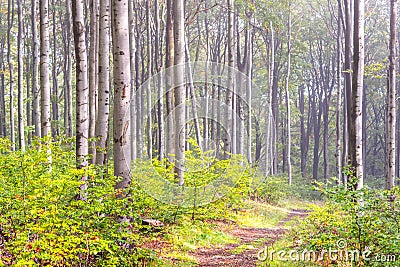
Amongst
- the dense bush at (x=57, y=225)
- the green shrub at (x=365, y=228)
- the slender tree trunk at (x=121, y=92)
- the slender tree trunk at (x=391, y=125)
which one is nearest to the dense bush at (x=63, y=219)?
the dense bush at (x=57, y=225)

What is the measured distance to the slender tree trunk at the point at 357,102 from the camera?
10.4 m

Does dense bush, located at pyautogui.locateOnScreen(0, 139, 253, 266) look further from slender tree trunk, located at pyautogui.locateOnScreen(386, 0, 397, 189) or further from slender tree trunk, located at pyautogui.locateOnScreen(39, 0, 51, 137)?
slender tree trunk, located at pyautogui.locateOnScreen(386, 0, 397, 189)

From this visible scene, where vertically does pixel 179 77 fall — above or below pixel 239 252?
above

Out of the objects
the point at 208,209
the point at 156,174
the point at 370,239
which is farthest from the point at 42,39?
the point at 370,239

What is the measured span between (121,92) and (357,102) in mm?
5873

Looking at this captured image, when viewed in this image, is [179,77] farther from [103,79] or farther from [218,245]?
[218,245]

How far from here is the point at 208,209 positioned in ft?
36.0

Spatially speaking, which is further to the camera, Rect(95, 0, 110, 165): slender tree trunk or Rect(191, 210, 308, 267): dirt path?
Rect(95, 0, 110, 165): slender tree trunk

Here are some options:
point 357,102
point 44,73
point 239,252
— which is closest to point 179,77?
point 44,73

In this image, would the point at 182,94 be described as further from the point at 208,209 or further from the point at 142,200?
the point at 142,200

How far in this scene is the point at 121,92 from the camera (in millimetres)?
7168

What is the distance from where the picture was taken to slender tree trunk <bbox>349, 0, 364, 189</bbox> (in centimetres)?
1036

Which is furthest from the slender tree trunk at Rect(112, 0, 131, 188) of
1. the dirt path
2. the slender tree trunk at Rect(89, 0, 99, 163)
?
the slender tree trunk at Rect(89, 0, 99, 163)

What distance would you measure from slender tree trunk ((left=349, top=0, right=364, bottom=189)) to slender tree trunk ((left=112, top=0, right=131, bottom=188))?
5409mm
